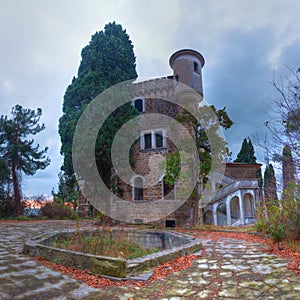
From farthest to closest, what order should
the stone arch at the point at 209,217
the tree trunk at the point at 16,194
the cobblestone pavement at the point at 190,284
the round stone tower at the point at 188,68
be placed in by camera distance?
the stone arch at the point at 209,217 < the tree trunk at the point at 16,194 < the round stone tower at the point at 188,68 < the cobblestone pavement at the point at 190,284

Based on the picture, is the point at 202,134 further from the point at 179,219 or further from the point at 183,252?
the point at 183,252

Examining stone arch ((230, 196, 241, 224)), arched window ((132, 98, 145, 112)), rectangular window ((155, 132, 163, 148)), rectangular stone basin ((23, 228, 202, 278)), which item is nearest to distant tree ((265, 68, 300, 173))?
rectangular stone basin ((23, 228, 202, 278))

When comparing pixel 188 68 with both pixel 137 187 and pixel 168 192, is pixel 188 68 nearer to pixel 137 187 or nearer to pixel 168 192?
pixel 168 192

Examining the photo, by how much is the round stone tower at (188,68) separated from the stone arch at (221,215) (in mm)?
9025

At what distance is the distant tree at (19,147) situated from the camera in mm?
16844

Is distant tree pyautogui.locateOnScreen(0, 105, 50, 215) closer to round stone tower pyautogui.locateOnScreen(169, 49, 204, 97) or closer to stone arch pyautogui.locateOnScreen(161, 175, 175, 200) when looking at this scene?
stone arch pyautogui.locateOnScreen(161, 175, 175, 200)

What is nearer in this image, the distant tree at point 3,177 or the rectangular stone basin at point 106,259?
the rectangular stone basin at point 106,259

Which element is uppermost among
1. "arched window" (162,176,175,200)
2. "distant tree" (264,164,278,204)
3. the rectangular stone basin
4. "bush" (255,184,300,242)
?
"arched window" (162,176,175,200)

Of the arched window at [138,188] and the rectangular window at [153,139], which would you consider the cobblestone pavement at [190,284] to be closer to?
the arched window at [138,188]

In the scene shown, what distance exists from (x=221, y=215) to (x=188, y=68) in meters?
11.1

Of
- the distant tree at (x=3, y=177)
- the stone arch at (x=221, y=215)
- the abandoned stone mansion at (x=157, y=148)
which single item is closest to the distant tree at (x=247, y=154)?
the stone arch at (x=221, y=215)

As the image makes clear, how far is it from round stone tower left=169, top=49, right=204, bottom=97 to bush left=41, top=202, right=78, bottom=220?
37.4 feet

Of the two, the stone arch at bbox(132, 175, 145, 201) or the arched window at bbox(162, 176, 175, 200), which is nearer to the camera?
the arched window at bbox(162, 176, 175, 200)

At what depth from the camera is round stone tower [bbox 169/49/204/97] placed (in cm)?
1535
